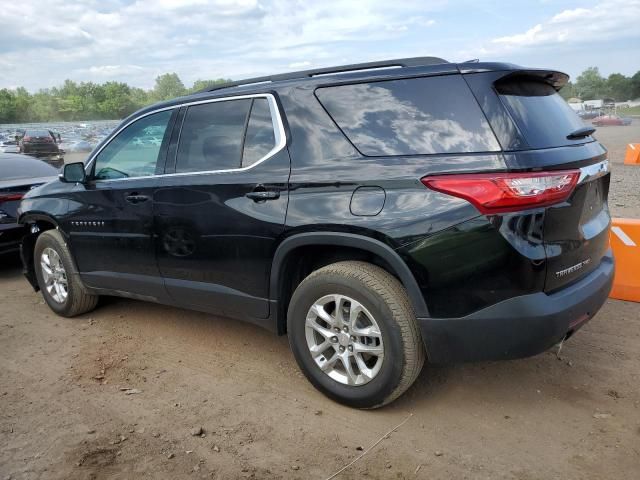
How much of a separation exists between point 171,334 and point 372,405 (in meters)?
2.06

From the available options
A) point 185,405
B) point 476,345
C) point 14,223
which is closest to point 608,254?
point 476,345

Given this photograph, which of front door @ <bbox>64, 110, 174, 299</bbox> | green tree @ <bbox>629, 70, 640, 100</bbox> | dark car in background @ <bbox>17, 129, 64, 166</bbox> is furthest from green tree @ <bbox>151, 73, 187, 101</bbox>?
front door @ <bbox>64, 110, 174, 299</bbox>

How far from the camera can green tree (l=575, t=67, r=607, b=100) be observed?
342ft

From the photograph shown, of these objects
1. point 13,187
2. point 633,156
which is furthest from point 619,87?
point 13,187

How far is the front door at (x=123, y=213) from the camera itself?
156 inches

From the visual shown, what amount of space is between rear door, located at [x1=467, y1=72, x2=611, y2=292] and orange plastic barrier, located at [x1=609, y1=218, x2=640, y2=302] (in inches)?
67.1

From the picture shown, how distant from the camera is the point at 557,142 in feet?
9.16

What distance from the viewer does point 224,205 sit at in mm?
3430

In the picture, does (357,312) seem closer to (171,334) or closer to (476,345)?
(476,345)

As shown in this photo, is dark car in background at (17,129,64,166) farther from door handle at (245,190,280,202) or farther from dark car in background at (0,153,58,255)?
door handle at (245,190,280,202)

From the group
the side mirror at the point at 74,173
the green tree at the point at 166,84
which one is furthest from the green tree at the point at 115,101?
the side mirror at the point at 74,173

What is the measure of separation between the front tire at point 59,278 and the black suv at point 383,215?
1177mm

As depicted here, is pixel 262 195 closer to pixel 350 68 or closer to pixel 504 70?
pixel 350 68

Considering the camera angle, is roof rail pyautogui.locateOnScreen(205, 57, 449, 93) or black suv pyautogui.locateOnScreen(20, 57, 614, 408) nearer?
black suv pyautogui.locateOnScreen(20, 57, 614, 408)
